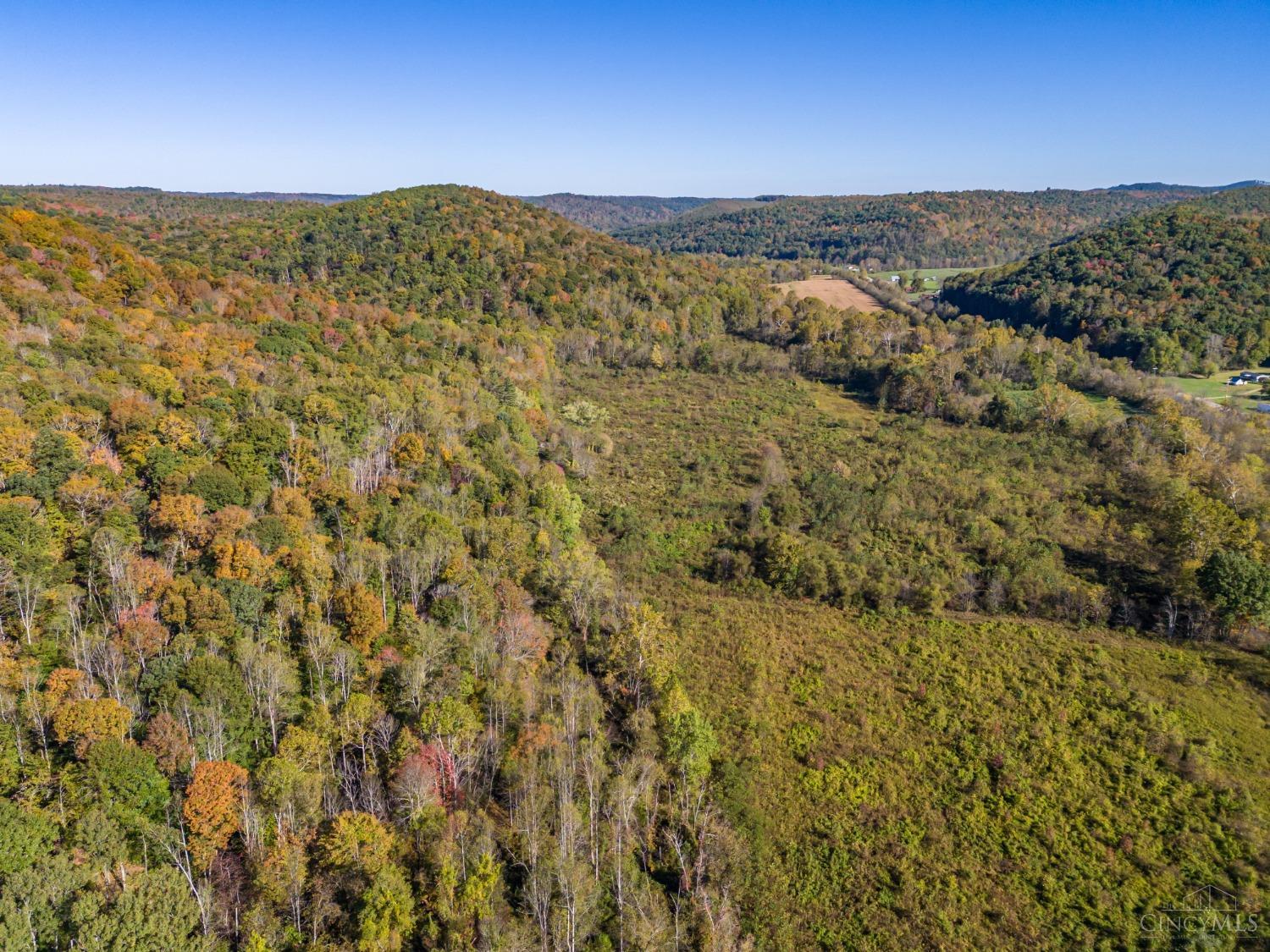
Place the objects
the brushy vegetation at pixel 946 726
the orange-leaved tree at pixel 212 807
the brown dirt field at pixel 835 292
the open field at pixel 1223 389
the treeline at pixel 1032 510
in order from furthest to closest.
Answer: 1. the brown dirt field at pixel 835 292
2. the open field at pixel 1223 389
3. the treeline at pixel 1032 510
4. the brushy vegetation at pixel 946 726
5. the orange-leaved tree at pixel 212 807

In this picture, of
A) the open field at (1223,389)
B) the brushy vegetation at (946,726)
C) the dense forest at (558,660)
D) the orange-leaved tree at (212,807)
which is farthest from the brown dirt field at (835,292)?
the orange-leaved tree at (212,807)

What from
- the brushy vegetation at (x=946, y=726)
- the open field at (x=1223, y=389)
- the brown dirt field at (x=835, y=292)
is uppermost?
the brown dirt field at (x=835, y=292)

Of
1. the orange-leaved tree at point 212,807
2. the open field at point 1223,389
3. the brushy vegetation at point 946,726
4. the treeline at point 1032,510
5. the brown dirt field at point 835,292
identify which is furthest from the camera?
the brown dirt field at point 835,292

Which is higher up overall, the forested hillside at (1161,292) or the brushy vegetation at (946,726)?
the forested hillside at (1161,292)

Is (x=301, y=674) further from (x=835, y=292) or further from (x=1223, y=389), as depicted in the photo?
(x=835, y=292)

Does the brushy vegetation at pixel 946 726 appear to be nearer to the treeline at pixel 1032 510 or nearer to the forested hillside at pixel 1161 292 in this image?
the treeline at pixel 1032 510

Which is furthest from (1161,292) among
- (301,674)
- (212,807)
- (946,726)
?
(212,807)

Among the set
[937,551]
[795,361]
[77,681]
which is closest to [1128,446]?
[937,551]
